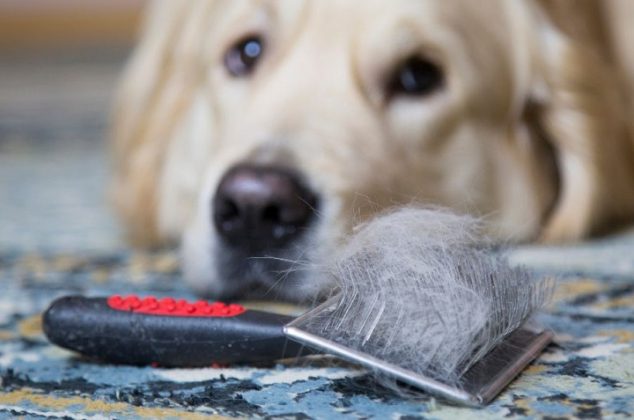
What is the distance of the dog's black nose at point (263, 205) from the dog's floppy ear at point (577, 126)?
716 millimetres

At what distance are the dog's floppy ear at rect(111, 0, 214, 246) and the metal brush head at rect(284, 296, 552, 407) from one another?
43.4 inches

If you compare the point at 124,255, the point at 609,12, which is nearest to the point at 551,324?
the point at 124,255

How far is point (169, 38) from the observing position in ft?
7.03

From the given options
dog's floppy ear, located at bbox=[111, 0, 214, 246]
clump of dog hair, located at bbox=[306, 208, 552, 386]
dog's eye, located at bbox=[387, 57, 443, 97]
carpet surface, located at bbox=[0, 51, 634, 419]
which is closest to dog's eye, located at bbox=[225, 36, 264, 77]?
dog's floppy ear, located at bbox=[111, 0, 214, 246]

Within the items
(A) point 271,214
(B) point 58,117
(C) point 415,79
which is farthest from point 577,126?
(B) point 58,117

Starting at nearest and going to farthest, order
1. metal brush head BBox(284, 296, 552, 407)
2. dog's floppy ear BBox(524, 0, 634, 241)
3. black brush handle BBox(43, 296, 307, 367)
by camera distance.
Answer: metal brush head BBox(284, 296, 552, 407) < black brush handle BBox(43, 296, 307, 367) < dog's floppy ear BBox(524, 0, 634, 241)

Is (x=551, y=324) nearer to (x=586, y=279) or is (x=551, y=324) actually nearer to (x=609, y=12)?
(x=586, y=279)

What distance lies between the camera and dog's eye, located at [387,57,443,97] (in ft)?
5.52

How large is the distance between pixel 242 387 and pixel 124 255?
89 cm

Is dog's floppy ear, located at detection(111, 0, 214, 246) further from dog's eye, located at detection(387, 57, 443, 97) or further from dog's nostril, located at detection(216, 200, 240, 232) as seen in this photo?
dog's nostril, located at detection(216, 200, 240, 232)

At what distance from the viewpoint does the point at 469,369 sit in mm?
912

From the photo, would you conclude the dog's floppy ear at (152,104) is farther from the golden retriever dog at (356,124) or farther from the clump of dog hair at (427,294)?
the clump of dog hair at (427,294)

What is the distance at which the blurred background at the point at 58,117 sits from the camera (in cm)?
210

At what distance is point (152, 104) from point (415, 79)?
70 centimetres
